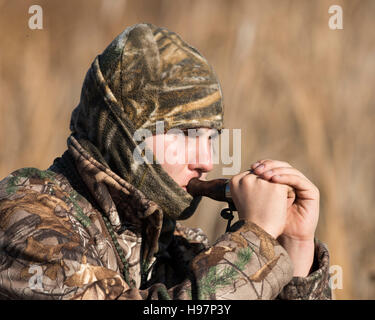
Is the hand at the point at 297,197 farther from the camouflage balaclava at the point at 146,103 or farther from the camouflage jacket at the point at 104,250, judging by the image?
the camouflage balaclava at the point at 146,103

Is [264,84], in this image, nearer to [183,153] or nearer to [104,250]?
[183,153]

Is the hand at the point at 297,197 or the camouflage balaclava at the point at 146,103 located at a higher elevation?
the camouflage balaclava at the point at 146,103

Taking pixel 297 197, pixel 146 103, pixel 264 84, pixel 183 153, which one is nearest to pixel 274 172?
pixel 297 197

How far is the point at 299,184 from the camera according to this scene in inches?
61.7

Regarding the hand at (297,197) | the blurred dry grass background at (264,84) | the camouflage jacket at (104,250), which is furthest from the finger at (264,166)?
the blurred dry grass background at (264,84)

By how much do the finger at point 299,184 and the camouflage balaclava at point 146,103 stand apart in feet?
1.07

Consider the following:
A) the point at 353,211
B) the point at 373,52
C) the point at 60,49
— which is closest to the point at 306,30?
the point at 373,52

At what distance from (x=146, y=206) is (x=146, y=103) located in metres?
0.32

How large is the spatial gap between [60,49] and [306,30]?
5.06 feet

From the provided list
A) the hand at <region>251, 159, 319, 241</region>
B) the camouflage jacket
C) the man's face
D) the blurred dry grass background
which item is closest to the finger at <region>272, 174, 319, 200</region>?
the hand at <region>251, 159, 319, 241</region>

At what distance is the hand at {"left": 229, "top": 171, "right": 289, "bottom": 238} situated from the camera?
4.85ft

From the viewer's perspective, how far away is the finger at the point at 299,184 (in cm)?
152

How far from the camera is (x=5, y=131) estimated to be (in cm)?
348

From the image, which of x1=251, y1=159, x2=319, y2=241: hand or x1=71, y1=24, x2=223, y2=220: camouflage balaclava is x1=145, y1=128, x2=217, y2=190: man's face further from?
x1=251, y1=159, x2=319, y2=241: hand
